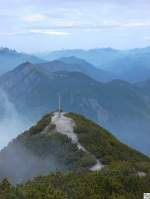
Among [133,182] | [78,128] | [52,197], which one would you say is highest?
[78,128]

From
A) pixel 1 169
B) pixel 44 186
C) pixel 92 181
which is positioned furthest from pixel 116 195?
pixel 1 169

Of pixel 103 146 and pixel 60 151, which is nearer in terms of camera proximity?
pixel 60 151

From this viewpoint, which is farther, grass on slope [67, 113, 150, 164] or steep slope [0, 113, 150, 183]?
grass on slope [67, 113, 150, 164]

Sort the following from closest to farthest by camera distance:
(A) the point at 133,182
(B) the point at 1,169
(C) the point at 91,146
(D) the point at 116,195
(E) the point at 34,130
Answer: (D) the point at 116,195
(A) the point at 133,182
(C) the point at 91,146
(B) the point at 1,169
(E) the point at 34,130

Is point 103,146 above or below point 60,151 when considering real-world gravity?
above

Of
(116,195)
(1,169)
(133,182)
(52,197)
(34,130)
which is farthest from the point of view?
(34,130)

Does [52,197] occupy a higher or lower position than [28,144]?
lower

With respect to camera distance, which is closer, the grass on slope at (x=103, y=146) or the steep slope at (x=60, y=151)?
the steep slope at (x=60, y=151)

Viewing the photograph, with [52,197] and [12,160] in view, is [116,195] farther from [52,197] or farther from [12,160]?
[12,160]
